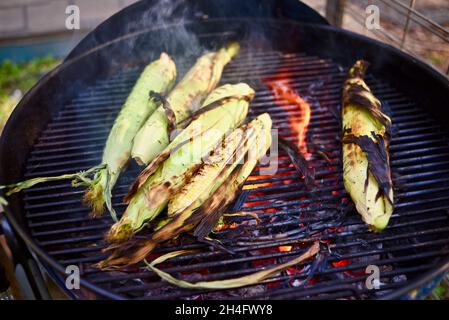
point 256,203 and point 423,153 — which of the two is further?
point 423,153

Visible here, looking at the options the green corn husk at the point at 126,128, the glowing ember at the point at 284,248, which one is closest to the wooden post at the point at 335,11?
Result: the green corn husk at the point at 126,128

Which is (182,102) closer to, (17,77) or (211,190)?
(211,190)

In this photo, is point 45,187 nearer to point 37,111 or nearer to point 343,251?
point 37,111

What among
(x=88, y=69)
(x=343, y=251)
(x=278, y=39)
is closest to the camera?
(x=343, y=251)

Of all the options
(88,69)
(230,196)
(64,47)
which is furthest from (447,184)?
(64,47)

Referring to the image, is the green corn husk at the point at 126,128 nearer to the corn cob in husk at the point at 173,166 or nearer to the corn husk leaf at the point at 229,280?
the corn cob in husk at the point at 173,166

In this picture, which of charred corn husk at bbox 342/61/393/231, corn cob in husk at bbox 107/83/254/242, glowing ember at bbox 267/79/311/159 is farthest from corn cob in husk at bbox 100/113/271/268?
charred corn husk at bbox 342/61/393/231
